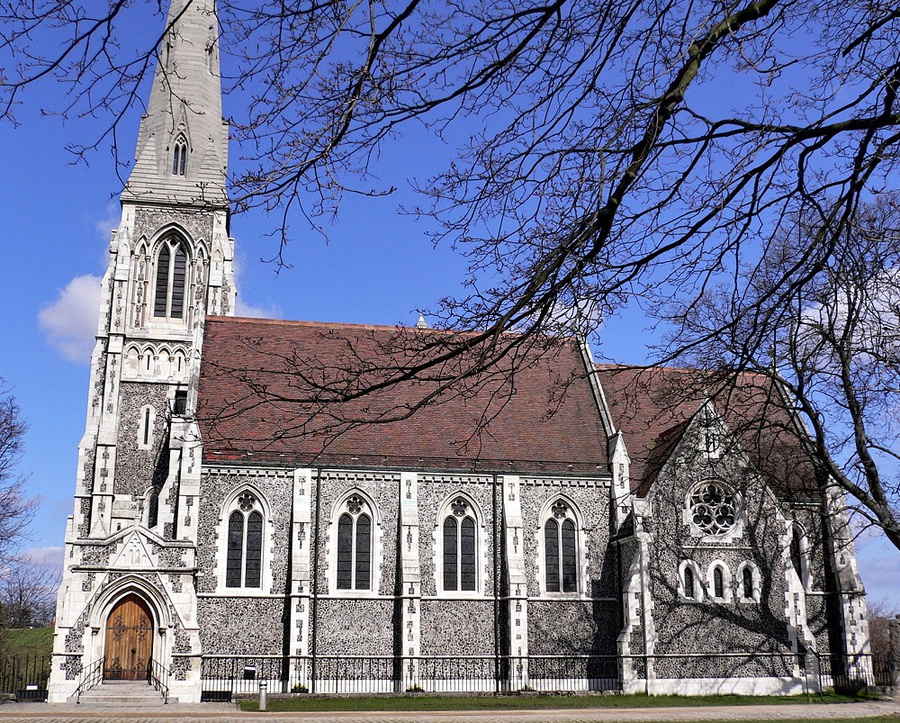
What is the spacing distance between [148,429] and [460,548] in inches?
426

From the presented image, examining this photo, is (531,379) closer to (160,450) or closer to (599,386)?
(599,386)

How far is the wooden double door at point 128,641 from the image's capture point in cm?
2483

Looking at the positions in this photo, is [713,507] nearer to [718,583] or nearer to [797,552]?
[718,583]

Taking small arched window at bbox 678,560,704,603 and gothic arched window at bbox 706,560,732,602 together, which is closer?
small arched window at bbox 678,560,704,603

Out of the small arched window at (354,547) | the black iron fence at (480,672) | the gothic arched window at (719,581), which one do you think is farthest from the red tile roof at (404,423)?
the black iron fence at (480,672)

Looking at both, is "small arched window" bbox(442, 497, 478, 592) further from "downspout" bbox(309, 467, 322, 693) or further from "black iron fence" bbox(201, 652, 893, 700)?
"downspout" bbox(309, 467, 322, 693)

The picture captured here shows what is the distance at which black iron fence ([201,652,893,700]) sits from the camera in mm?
26031

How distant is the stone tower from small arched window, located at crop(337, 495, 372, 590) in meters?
4.32

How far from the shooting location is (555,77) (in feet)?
21.6

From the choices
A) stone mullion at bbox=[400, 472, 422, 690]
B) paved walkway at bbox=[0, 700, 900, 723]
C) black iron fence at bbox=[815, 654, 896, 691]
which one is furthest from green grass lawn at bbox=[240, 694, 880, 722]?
black iron fence at bbox=[815, 654, 896, 691]

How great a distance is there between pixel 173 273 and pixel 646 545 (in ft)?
61.0

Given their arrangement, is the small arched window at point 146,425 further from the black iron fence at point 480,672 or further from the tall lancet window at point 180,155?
the tall lancet window at point 180,155

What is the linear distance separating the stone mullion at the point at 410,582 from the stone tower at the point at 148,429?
578 cm

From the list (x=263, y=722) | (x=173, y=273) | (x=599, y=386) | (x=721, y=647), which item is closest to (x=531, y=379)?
(x=599, y=386)
